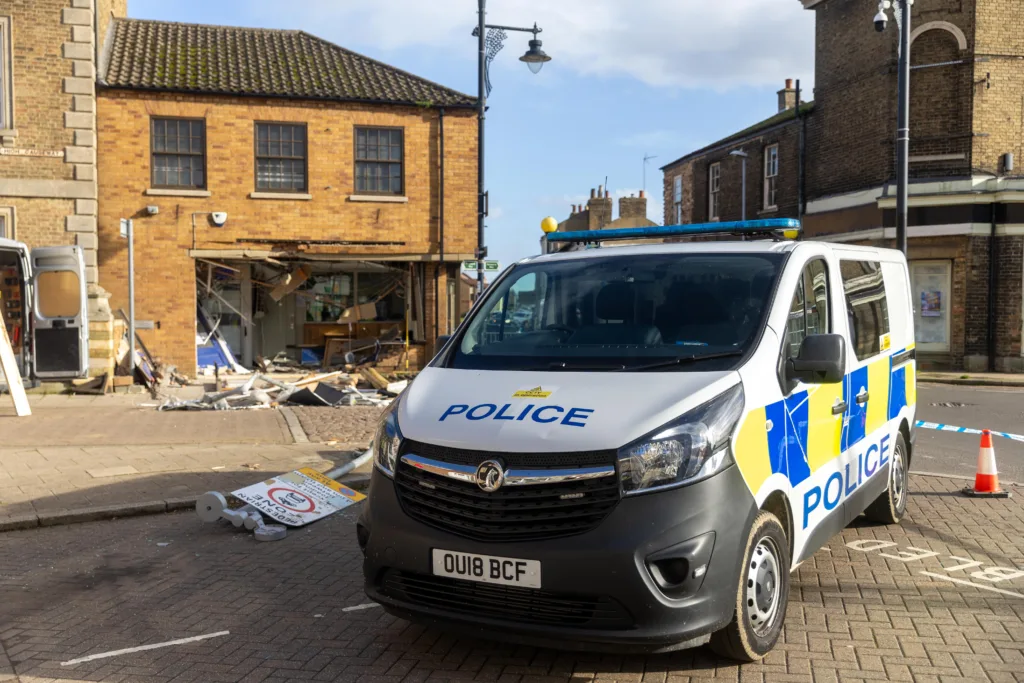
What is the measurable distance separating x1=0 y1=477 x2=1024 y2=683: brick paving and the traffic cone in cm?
101

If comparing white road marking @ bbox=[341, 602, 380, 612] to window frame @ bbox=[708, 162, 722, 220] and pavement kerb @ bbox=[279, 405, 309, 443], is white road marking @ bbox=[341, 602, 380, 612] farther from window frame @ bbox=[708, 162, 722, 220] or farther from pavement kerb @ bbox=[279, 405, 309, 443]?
window frame @ bbox=[708, 162, 722, 220]

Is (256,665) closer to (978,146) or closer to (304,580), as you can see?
(304,580)

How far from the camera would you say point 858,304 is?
5.83 m

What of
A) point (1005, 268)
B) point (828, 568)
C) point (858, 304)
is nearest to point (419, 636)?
point (828, 568)

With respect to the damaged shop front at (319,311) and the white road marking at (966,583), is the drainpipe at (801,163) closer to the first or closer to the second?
the damaged shop front at (319,311)

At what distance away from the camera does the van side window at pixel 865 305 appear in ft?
18.6

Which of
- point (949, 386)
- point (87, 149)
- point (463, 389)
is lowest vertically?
point (949, 386)

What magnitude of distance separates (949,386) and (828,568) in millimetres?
15766

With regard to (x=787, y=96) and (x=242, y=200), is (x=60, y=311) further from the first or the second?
(x=787, y=96)

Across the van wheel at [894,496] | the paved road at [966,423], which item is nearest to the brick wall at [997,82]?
the paved road at [966,423]

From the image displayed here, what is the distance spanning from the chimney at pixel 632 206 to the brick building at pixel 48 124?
2940 cm

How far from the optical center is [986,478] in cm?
809

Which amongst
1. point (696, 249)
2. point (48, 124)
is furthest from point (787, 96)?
point (696, 249)

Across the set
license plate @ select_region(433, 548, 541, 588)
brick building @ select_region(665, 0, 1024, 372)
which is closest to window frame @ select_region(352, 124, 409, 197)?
brick building @ select_region(665, 0, 1024, 372)
